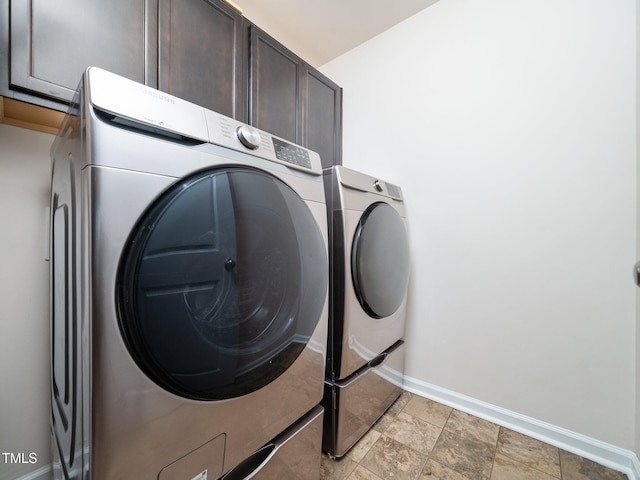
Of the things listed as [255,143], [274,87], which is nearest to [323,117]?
[274,87]

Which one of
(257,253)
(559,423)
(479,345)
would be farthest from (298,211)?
(559,423)

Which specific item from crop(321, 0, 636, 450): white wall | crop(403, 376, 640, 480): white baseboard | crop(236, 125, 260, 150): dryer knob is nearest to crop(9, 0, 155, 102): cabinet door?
crop(236, 125, 260, 150): dryer knob

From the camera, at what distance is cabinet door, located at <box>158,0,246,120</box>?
107 cm

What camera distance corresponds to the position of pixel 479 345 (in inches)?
57.7

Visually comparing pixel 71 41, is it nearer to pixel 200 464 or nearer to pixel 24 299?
pixel 24 299

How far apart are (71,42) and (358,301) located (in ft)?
4.44

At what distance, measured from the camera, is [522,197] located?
1.35 metres

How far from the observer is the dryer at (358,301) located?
3.64 ft

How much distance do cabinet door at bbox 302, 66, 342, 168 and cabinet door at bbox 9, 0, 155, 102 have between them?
0.89m

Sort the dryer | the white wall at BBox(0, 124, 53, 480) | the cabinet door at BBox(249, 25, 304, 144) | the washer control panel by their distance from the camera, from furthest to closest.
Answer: the cabinet door at BBox(249, 25, 304, 144) < the dryer < the white wall at BBox(0, 124, 53, 480) < the washer control panel

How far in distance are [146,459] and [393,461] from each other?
1.02m

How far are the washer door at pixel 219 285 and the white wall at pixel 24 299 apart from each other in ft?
3.05

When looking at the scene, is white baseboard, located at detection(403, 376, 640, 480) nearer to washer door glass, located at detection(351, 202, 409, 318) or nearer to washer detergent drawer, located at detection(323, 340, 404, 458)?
washer detergent drawer, located at detection(323, 340, 404, 458)

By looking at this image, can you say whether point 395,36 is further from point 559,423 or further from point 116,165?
point 559,423
